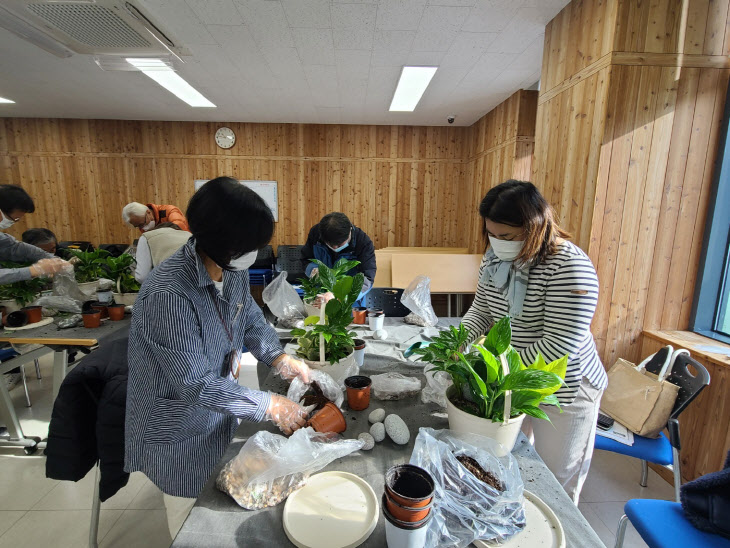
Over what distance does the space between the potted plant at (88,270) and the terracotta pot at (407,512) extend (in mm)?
2615

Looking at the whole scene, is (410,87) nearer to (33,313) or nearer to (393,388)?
(393,388)

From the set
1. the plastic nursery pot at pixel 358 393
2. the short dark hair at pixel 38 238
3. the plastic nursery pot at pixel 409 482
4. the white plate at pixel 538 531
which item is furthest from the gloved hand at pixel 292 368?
the short dark hair at pixel 38 238

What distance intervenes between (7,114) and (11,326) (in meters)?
5.19

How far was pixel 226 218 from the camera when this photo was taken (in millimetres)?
843

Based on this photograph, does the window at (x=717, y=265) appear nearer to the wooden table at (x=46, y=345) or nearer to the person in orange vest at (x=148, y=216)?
the wooden table at (x=46, y=345)

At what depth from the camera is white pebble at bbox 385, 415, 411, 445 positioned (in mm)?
914

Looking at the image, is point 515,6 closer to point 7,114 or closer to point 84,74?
point 84,74

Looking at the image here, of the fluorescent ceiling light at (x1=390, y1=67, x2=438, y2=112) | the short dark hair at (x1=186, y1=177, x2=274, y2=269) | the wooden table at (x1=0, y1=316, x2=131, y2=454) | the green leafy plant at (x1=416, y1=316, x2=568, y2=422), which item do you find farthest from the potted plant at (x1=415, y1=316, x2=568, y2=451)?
the fluorescent ceiling light at (x1=390, y1=67, x2=438, y2=112)

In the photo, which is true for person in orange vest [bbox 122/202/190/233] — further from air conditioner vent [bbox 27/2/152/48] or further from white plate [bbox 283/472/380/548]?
white plate [bbox 283/472/380/548]

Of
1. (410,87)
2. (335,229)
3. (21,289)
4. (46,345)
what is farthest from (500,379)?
(410,87)

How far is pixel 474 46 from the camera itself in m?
2.84

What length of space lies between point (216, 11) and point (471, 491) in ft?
10.1

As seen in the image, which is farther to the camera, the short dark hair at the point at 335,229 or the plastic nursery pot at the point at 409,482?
the short dark hair at the point at 335,229

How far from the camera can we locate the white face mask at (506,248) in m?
1.21
